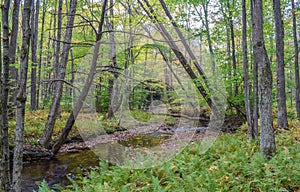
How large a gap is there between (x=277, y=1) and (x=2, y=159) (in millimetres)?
9822

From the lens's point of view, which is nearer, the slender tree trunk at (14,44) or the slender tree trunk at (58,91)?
the slender tree trunk at (14,44)

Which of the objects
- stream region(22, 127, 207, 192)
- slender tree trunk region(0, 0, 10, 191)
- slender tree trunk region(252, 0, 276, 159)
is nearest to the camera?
slender tree trunk region(0, 0, 10, 191)

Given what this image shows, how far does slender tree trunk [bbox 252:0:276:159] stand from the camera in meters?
5.32

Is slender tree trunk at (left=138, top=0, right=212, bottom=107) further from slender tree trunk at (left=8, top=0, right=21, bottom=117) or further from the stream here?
A: slender tree trunk at (left=8, top=0, right=21, bottom=117)

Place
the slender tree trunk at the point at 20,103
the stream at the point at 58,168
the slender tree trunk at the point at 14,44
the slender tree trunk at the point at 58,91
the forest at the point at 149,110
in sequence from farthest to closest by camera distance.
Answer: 1. the slender tree trunk at the point at 58,91
2. the stream at the point at 58,168
3. the forest at the point at 149,110
4. the slender tree trunk at the point at 14,44
5. the slender tree trunk at the point at 20,103

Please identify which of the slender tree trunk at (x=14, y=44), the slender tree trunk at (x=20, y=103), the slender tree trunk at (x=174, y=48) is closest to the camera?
the slender tree trunk at (x=20, y=103)

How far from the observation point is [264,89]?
538 centimetres

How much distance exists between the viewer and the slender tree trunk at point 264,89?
5320mm

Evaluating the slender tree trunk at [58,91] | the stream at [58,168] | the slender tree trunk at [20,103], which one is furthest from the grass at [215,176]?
the slender tree trunk at [58,91]

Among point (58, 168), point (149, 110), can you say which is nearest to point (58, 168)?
point (58, 168)

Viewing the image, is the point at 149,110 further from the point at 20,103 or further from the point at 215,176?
the point at 20,103

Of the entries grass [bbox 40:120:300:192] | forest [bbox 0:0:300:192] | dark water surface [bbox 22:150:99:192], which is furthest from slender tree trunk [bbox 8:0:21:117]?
grass [bbox 40:120:300:192]

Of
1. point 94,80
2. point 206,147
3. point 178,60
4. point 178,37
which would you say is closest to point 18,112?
point 94,80

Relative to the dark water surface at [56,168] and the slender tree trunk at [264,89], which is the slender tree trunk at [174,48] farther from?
the dark water surface at [56,168]
